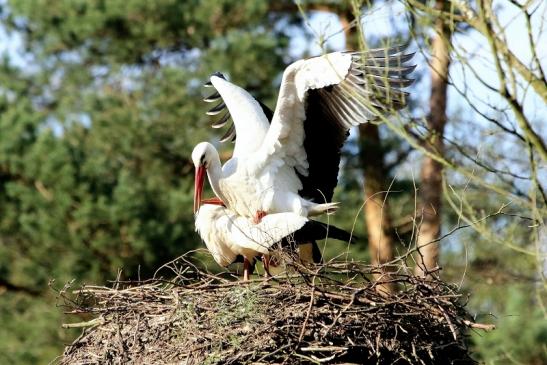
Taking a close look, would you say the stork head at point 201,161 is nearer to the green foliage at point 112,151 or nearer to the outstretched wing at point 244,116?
the outstretched wing at point 244,116

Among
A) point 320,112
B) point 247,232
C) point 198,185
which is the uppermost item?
point 320,112

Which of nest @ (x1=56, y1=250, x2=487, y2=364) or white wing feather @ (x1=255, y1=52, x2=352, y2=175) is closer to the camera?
nest @ (x1=56, y1=250, x2=487, y2=364)

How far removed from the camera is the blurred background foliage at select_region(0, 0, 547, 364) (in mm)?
12867

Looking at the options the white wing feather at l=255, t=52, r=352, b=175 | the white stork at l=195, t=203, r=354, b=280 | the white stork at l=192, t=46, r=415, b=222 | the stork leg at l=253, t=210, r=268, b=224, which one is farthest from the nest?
the white wing feather at l=255, t=52, r=352, b=175

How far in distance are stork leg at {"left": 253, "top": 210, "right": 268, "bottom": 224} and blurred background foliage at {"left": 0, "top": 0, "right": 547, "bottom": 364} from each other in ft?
16.9

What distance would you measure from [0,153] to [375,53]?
274 inches

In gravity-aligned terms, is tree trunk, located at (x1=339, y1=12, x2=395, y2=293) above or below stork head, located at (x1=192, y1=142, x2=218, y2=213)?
below

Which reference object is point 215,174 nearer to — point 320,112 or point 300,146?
point 300,146

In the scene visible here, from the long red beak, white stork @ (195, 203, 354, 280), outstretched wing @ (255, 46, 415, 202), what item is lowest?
white stork @ (195, 203, 354, 280)

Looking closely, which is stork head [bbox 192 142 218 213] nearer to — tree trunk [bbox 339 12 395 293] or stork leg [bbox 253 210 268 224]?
stork leg [bbox 253 210 268 224]

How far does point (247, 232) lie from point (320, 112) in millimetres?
978

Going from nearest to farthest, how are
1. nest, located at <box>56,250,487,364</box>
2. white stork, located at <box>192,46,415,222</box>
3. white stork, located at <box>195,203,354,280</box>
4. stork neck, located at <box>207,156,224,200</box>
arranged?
1. nest, located at <box>56,250,487,364</box>
2. white stork, located at <box>195,203,354,280</box>
3. white stork, located at <box>192,46,415,222</box>
4. stork neck, located at <box>207,156,224,200</box>

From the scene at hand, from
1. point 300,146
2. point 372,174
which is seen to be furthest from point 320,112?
point 372,174

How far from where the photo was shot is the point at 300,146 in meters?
7.71
